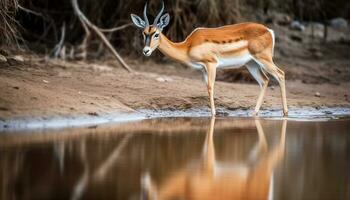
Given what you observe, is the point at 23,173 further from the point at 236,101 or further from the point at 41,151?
the point at 236,101

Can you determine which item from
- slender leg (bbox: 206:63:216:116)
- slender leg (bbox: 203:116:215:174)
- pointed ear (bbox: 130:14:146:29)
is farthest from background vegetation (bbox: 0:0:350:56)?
slender leg (bbox: 203:116:215:174)

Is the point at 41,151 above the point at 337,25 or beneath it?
beneath

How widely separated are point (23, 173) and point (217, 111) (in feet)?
21.2

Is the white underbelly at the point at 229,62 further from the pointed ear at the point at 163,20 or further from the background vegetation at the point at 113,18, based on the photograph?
the background vegetation at the point at 113,18

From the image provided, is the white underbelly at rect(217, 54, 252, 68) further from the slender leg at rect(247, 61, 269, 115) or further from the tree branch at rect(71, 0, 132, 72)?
the tree branch at rect(71, 0, 132, 72)

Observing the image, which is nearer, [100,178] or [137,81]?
[100,178]

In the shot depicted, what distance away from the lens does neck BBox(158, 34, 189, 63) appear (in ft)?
44.9

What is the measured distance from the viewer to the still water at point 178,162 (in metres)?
6.98

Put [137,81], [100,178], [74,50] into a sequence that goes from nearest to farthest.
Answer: [100,178] → [137,81] → [74,50]

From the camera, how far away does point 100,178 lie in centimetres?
742

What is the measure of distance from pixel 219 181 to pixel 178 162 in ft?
3.21

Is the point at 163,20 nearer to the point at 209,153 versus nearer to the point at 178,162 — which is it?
the point at 209,153

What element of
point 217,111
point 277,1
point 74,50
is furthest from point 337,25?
point 217,111

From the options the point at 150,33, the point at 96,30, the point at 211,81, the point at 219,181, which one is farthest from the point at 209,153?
the point at 96,30
